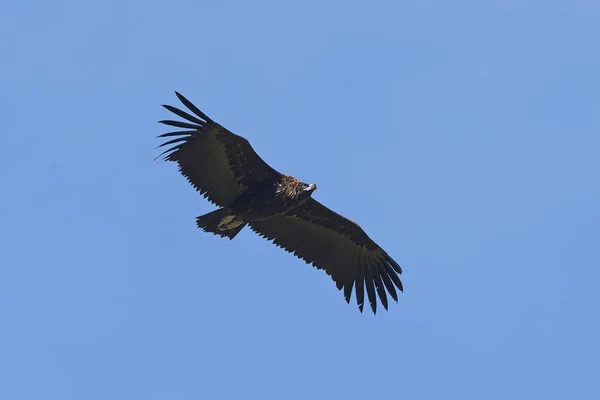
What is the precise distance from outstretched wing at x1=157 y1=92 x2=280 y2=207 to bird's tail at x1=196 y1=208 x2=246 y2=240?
44 centimetres

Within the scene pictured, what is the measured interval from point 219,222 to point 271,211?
4.40ft

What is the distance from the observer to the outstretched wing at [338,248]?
98.9ft

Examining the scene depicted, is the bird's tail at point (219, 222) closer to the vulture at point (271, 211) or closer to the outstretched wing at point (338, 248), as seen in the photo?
the vulture at point (271, 211)

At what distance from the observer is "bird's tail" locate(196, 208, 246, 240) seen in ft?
92.3

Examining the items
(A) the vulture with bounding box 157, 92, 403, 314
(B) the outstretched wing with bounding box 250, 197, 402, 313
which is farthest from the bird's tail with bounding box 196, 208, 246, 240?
(B) the outstretched wing with bounding box 250, 197, 402, 313

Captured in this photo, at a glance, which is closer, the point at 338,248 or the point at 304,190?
the point at 304,190

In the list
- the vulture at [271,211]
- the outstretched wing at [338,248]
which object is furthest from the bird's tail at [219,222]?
the outstretched wing at [338,248]

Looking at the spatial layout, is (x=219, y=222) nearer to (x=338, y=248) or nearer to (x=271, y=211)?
(x=271, y=211)

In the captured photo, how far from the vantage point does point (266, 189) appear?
93.3 ft

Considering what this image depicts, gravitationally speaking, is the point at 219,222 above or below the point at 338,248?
below

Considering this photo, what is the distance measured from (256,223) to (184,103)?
466cm

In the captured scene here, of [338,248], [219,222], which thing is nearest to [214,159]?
[219,222]

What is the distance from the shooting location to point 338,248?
101 ft

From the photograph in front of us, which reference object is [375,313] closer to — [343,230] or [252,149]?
[343,230]
